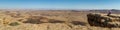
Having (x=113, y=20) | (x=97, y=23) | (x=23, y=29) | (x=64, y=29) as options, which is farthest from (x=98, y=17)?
(x=23, y=29)

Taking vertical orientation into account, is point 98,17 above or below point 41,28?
below

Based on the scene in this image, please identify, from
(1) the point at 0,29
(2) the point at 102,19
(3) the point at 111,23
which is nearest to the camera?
(1) the point at 0,29

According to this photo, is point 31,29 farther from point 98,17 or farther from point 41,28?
point 98,17

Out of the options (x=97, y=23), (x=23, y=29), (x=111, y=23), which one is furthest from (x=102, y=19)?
(x=23, y=29)

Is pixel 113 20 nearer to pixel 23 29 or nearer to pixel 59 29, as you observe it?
pixel 59 29

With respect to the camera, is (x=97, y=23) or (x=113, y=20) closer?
(x=113, y=20)

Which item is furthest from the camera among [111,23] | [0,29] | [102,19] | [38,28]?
[102,19]

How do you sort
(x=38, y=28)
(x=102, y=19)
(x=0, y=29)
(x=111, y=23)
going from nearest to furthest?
(x=0, y=29) < (x=38, y=28) < (x=111, y=23) < (x=102, y=19)

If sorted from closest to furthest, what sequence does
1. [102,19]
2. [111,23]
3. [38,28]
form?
[38,28], [111,23], [102,19]

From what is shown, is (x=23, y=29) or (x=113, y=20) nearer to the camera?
(x=23, y=29)
